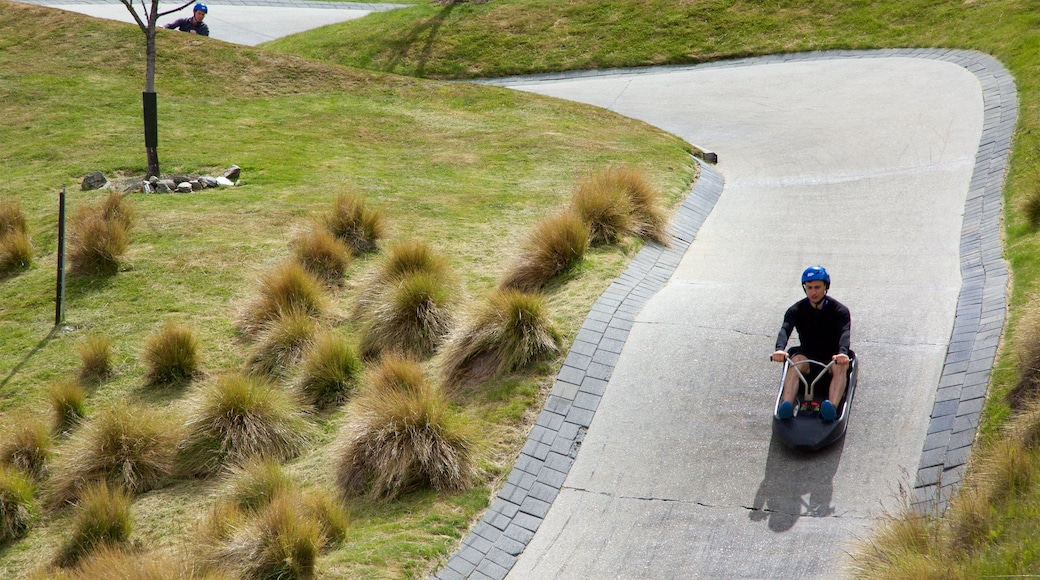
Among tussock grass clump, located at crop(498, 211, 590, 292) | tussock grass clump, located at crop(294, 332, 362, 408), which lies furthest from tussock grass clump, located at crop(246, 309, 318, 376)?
tussock grass clump, located at crop(498, 211, 590, 292)

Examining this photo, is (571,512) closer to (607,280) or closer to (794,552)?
(794,552)

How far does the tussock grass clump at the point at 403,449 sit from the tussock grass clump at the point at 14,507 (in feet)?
7.92

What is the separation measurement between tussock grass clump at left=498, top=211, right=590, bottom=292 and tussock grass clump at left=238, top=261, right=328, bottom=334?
2.00m

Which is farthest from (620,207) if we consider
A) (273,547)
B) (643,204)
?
(273,547)

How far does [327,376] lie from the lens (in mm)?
8945

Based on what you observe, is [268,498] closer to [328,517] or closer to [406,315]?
[328,517]

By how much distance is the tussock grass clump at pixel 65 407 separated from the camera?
8508mm

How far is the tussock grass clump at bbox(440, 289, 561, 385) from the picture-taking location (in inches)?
346

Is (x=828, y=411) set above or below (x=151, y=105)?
below

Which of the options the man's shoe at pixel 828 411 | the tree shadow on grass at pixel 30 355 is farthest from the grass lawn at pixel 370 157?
the man's shoe at pixel 828 411

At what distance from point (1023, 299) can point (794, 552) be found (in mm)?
3590

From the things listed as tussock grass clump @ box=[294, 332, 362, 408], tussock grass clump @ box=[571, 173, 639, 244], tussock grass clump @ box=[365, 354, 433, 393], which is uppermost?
tussock grass clump @ box=[571, 173, 639, 244]

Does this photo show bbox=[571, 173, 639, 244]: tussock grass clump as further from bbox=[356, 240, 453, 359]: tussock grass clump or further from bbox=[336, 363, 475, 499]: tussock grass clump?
bbox=[336, 363, 475, 499]: tussock grass clump

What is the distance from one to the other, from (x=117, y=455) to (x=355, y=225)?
180 inches
